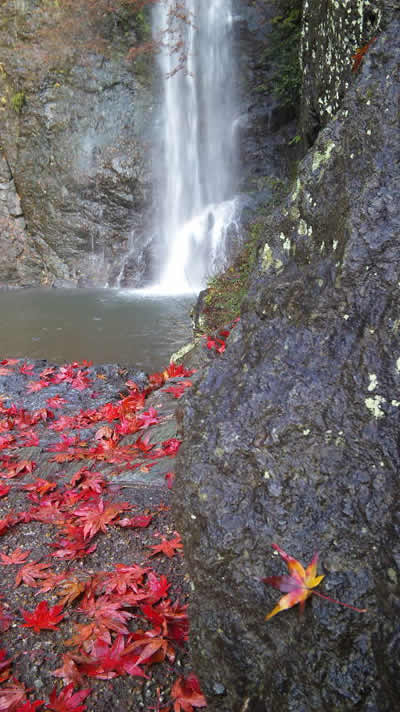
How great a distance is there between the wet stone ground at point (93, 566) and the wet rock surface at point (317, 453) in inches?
16.8

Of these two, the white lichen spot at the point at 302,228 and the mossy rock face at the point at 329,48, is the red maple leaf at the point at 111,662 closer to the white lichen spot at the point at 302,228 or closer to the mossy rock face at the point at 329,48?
the white lichen spot at the point at 302,228

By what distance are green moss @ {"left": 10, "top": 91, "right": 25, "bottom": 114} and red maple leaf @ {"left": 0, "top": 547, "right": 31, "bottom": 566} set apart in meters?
15.4

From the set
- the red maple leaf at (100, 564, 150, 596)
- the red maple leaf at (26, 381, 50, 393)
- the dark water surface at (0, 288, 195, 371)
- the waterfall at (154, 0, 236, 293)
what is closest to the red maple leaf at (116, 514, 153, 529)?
the red maple leaf at (100, 564, 150, 596)

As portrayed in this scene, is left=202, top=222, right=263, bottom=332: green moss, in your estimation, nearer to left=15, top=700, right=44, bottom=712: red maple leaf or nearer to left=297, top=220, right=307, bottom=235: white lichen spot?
left=297, top=220, right=307, bottom=235: white lichen spot

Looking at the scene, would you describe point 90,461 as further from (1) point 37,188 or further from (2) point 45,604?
(1) point 37,188

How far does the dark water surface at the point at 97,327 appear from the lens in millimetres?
6977

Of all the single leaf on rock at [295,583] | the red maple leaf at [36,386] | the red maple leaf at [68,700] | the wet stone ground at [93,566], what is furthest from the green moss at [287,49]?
the red maple leaf at [68,700]

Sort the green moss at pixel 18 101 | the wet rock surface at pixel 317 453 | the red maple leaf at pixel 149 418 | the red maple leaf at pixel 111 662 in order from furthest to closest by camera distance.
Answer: the green moss at pixel 18 101 < the red maple leaf at pixel 149 418 < the red maple leaf at pixel 111 662 < the wet rock surface at pixel 317 453

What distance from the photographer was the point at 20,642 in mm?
1688

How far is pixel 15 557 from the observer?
2180mm

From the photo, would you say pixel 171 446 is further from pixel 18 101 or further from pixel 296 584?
pixel 18 101

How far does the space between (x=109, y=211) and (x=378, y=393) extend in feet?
47.8

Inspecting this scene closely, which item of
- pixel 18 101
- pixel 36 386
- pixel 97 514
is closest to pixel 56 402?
pixel 36 386

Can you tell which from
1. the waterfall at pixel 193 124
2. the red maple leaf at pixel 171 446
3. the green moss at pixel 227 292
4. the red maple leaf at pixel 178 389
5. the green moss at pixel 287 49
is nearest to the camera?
the red maple leaf at pixel 171 446
